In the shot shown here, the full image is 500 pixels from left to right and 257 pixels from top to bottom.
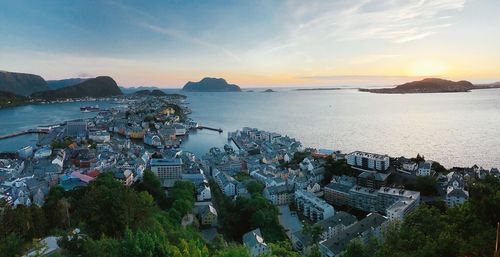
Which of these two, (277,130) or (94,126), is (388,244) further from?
(94,126)

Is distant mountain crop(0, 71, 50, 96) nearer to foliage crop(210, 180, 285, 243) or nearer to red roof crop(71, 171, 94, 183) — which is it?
red roof crop(71, 171, 94, 183)

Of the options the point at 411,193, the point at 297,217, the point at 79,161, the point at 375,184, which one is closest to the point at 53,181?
the point at 79,161

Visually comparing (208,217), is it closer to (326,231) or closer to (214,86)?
(326,231)

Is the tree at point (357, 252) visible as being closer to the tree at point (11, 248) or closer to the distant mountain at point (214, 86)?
the tree at point (11, 248)

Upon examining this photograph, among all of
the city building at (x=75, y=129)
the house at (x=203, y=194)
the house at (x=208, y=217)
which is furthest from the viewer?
the city building at (x=75, y=129)

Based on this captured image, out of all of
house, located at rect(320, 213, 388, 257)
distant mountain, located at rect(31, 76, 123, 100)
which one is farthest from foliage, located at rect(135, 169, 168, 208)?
distant mountain, located at rect(31, 76, 123, 100)

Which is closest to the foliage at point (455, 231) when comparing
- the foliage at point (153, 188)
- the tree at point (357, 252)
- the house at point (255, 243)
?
the tree at point (357, 252)
